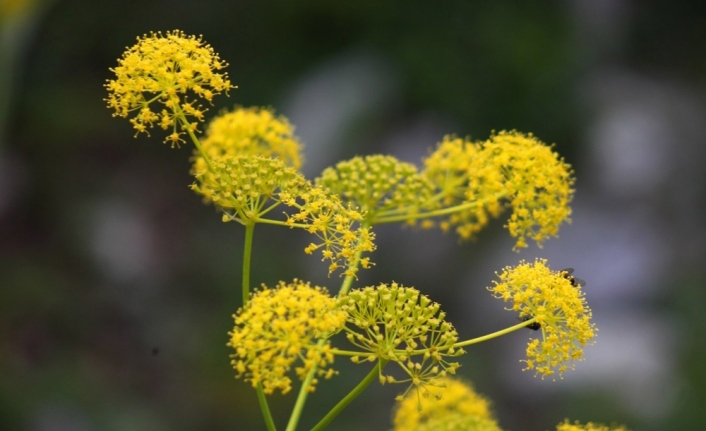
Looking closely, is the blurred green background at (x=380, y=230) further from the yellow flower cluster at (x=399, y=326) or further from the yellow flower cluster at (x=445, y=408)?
the yellow flower cluster at (x=399, y=326)

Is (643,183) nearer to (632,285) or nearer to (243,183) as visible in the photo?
(632,285)

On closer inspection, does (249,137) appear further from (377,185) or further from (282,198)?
(282,198)

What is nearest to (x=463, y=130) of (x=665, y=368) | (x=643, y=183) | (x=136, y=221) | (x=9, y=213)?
(x=643, y=183)

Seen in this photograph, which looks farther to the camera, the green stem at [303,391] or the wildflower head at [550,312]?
the wildflower head at [550,312]

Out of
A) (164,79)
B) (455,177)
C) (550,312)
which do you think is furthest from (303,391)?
(455,177)

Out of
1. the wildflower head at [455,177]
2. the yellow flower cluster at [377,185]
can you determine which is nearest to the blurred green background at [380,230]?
the wildflower head at [455,177]

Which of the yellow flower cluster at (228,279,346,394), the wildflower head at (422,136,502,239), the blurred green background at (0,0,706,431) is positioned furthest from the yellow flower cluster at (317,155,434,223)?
the blurred green background at (0,0,706,431)

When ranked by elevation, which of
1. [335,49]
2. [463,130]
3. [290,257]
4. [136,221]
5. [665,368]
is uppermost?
[335,49]
